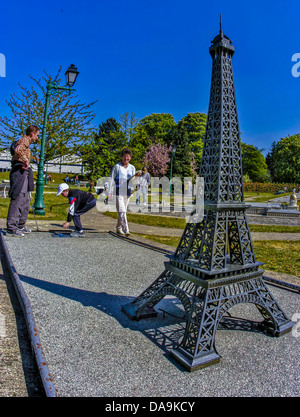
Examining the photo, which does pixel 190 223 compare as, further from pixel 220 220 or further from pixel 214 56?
pixel 214 56

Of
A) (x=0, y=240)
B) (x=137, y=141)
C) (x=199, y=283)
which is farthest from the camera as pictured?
(x=137, y=141)

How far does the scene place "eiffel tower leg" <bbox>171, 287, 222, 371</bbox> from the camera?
258cm

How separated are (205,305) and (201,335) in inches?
10.3

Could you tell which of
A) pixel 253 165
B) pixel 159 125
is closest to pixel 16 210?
pixel 159 125

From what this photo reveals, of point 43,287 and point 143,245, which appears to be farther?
point 143,245

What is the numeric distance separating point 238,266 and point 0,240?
581cm

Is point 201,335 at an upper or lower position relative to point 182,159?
lower

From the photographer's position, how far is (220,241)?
120 inches

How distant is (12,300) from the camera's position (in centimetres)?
379

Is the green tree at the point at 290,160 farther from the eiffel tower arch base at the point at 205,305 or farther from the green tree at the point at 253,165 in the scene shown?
the eiffel tower arch base at the point at 205,305

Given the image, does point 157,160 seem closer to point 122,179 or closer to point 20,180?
point 122,179

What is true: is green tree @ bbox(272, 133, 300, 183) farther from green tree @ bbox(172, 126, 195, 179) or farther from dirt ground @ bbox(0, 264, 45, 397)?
dirt ground @ bbox(0, 264, 45, 397)
